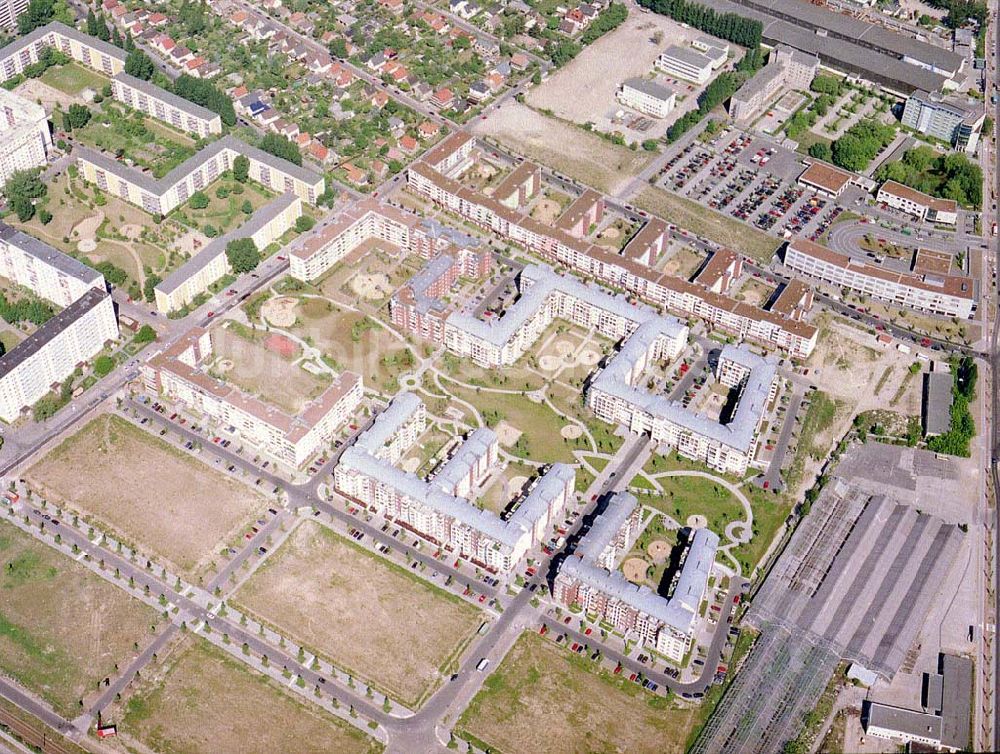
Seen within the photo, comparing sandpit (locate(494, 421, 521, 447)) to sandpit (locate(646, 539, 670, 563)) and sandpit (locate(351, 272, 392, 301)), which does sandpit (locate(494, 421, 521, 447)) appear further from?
sandpit (locate(351, 272, 392, 301))

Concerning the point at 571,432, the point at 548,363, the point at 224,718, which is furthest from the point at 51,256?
the point at 571,432

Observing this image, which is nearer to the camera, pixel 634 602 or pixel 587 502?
pixel 634 602

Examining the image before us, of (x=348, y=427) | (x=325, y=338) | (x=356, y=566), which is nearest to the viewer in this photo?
(x=356, y=566)

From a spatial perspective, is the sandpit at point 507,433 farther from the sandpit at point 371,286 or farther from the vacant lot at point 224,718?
the vacant lot at point 224,718

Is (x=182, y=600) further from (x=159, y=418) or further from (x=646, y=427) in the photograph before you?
(x=646, y=427)

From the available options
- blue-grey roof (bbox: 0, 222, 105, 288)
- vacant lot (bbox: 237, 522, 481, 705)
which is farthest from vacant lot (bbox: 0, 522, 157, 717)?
blue-grey roof (bbox: 0, 222, 105, 288)

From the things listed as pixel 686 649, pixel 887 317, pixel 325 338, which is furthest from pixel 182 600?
pixel 887 317
